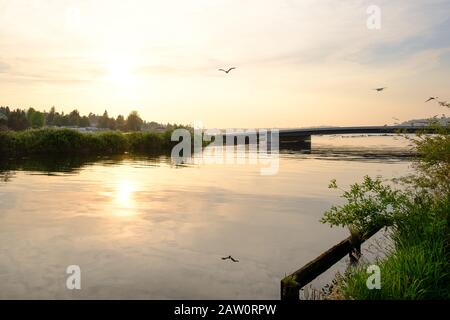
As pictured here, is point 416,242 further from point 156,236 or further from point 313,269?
point 156,236

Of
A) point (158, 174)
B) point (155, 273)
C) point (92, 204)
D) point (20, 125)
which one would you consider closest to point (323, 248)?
point (155, 273)

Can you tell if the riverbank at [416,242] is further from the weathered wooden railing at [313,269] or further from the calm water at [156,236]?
the calm water at [156,236]

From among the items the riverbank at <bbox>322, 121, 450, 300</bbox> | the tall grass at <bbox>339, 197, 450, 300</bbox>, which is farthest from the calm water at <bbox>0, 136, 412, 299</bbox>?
the tall grass at <bbox>339, 197, 450, 300</bbox>

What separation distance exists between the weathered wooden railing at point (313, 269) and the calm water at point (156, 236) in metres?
2.85

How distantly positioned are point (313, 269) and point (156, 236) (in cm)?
1310

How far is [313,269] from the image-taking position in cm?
1306

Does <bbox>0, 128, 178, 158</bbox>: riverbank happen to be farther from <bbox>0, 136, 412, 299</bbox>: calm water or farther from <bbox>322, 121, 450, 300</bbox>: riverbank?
<bbox>322, 121, 450, 300</bbox>: riverbank

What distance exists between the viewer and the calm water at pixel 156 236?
16562mm

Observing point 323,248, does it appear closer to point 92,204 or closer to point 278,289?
point 278,289

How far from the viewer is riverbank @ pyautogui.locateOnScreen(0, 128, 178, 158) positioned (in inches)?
3405

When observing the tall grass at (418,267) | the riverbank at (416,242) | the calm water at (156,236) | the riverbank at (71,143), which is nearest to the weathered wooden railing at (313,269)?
the riverbank at (416,242)

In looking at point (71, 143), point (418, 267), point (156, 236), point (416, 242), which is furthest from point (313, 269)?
point (71, 143)

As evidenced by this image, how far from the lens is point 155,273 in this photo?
17.9m
